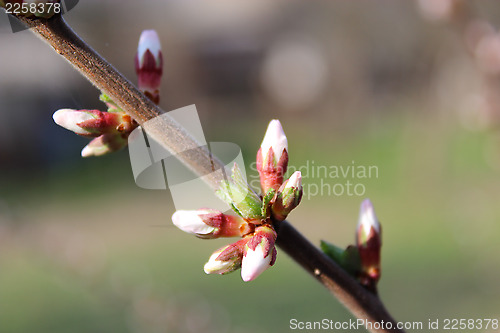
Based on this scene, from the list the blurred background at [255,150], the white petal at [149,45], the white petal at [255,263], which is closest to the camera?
the white petal at [255,263]

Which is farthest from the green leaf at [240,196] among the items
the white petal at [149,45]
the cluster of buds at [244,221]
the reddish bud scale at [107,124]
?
the white petal at [149,45]

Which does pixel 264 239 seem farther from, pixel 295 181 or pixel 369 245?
pixel 369 245

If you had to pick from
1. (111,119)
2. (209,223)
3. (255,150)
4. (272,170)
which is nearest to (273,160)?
(272,170)

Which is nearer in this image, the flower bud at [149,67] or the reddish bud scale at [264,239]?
the reddish bud scale at [264,239]

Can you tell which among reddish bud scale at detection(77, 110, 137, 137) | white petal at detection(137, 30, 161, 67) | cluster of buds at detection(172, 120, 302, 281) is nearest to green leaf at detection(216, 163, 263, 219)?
cluster of buds at detection(172, 120, 302, 281)

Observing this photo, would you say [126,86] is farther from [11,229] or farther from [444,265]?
[444,265]

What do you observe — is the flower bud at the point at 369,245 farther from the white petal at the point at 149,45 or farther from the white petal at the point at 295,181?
the white petal at the point at 149,45

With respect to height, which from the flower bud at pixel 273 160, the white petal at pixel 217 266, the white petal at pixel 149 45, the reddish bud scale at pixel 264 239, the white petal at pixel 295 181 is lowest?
the white petal at pixel 217 266
